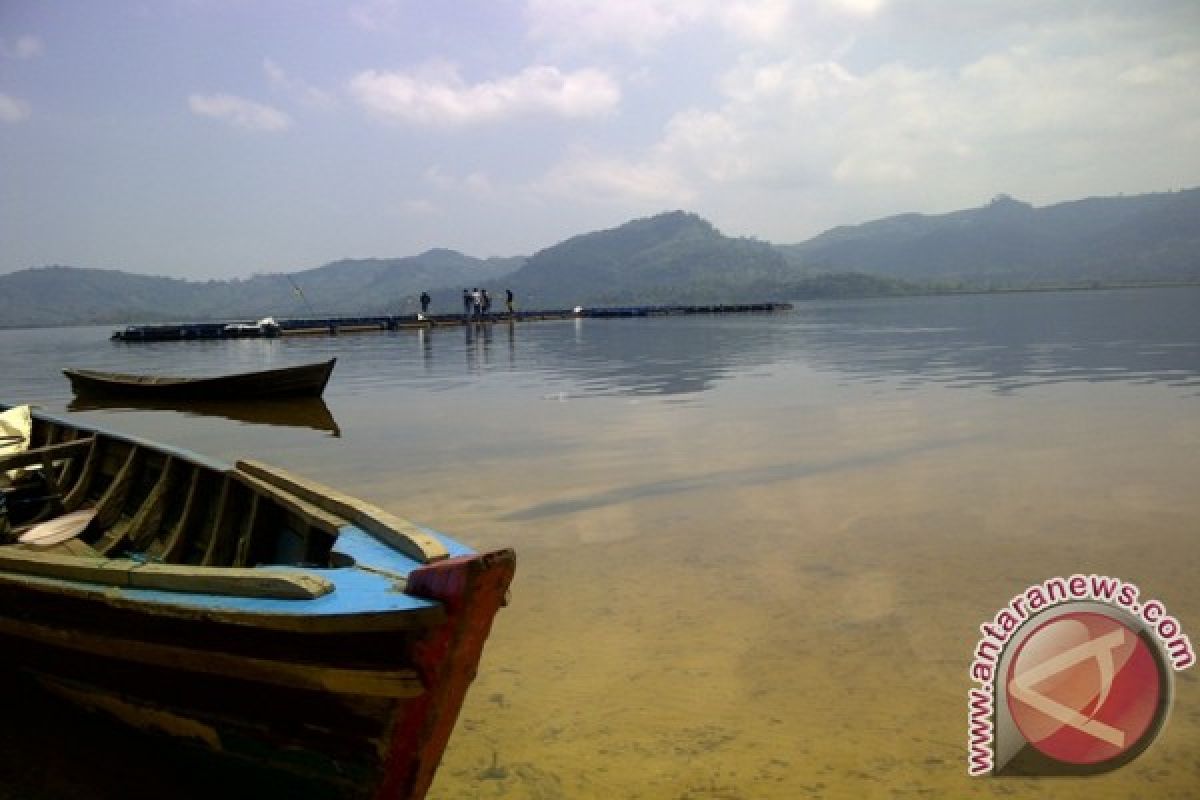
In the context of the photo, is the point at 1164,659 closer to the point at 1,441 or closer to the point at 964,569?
the point at 964,569

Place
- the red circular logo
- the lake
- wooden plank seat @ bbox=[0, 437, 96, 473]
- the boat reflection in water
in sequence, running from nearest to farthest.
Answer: the red circular logo < the lake < wooden plank seat @ bbox=[0, 437, 96, 473] < the boat reflection in water

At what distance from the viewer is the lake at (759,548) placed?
537 cm

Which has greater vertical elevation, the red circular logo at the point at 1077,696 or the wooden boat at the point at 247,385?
the wooden boat at the point at 247,385

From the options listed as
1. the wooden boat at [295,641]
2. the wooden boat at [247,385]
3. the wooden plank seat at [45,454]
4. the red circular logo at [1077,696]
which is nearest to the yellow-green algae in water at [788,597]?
the red circular logo at [1077,696]

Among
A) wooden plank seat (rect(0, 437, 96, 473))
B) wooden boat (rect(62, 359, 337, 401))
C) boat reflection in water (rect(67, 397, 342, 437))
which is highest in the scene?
wooden plank seat (rect(0, 437, 96, 473))

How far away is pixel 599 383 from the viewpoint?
91.0 ft

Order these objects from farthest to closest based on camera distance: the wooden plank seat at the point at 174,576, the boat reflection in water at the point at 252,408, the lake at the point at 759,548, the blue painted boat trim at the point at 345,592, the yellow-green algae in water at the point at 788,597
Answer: the boat reflection in water at the point at 252,408, the lake at the point at 759,548, the yellow-green algae in water at the point at 788,597, the wooden plank seat at the point at 174,576, the blue painted boat trim at the point at 345,592

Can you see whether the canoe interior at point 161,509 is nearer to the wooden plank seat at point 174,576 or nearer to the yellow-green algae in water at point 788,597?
Result: the wooden plank seat at point 174,576

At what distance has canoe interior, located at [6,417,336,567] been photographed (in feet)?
21.5

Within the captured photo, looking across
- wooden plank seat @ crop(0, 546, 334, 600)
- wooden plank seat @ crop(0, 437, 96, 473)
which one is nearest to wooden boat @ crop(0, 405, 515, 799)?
wooden plank seat @ crop(0, 546, 334, 600)

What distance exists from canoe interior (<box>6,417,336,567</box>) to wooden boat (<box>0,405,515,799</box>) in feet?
0.96

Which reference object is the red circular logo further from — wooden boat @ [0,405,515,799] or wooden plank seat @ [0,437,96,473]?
wooden plank seat @ [0,437,96,473]

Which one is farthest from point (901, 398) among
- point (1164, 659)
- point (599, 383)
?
point (1164, 659)

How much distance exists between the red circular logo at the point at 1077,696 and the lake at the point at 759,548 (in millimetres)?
201
